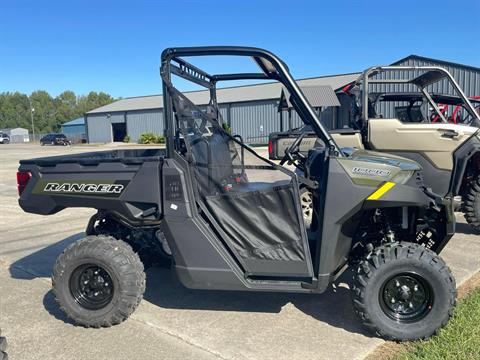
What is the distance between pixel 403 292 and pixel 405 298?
0.05 meters

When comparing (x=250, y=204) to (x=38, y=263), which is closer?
(x=250, y=204)

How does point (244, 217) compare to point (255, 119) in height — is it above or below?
below

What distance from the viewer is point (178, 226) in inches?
134

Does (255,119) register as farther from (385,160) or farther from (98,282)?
(98,282)

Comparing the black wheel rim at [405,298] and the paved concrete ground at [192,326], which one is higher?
the black wheel rim at [405,298]

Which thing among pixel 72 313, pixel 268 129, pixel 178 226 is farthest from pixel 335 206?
pixel 268 129

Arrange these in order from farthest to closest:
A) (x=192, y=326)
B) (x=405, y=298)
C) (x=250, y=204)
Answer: (x=192, y=326) → (x=250, y=204) → (x=405, y=298)

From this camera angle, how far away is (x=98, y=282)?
3611 millimetres

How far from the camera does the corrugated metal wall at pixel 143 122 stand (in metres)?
43.7

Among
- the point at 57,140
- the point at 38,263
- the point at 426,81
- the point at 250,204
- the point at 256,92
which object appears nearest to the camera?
the point at 250,204

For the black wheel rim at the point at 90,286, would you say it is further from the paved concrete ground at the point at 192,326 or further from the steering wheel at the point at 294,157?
the steering wheel at the point at 294,157

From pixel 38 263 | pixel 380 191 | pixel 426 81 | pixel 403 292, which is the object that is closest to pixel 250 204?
pixel 380 191

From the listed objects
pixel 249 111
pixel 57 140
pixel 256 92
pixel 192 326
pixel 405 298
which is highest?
pixel 256 92

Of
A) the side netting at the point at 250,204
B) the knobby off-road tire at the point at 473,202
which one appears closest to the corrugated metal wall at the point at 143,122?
the knobby off-road tire at the point at 473,202
